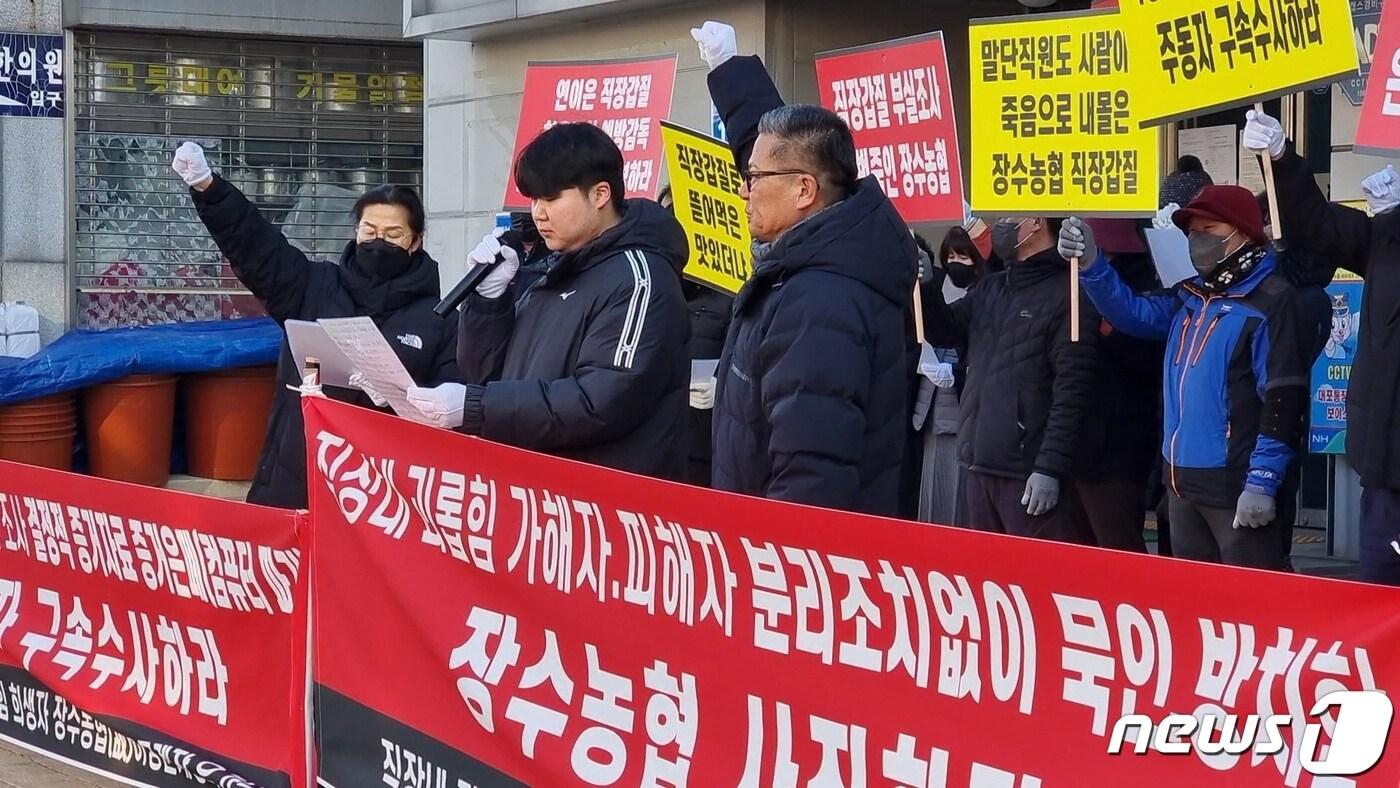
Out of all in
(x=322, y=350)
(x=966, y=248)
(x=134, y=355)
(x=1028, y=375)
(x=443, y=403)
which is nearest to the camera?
(x=443, y=403)

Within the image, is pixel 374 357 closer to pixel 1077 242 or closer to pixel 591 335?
pixel 591 335

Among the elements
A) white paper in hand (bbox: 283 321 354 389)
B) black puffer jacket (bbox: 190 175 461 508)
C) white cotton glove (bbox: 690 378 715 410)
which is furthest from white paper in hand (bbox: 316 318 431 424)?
white cotton glove (bbox: 690 378 715 410)

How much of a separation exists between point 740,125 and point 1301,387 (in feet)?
6.97

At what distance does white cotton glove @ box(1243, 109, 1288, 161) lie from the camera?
523 cm

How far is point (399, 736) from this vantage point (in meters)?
4.53

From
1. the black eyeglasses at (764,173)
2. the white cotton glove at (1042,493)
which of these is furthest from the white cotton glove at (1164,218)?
the black eyeglasses at (764,173)

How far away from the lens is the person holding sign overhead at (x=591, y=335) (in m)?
4.41

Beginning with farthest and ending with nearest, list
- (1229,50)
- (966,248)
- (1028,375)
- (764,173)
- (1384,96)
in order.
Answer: (966,248)
(1028,375)
(1229,50)
(1384,96)
(764,173)

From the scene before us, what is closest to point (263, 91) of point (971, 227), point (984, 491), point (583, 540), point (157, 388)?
point (157, 388)

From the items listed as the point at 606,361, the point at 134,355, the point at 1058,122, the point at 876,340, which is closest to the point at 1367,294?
the point at 1058,122

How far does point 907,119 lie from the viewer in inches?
275

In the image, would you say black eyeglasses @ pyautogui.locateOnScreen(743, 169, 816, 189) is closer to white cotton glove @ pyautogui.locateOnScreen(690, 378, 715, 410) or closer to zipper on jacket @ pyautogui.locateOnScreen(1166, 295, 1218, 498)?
zipper on jacket @ pyautogui.locateOnScreen(1166, 295, 1218, 498)

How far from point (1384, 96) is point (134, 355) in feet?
26.9

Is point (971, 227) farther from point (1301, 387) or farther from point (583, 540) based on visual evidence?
point (583, 540)
